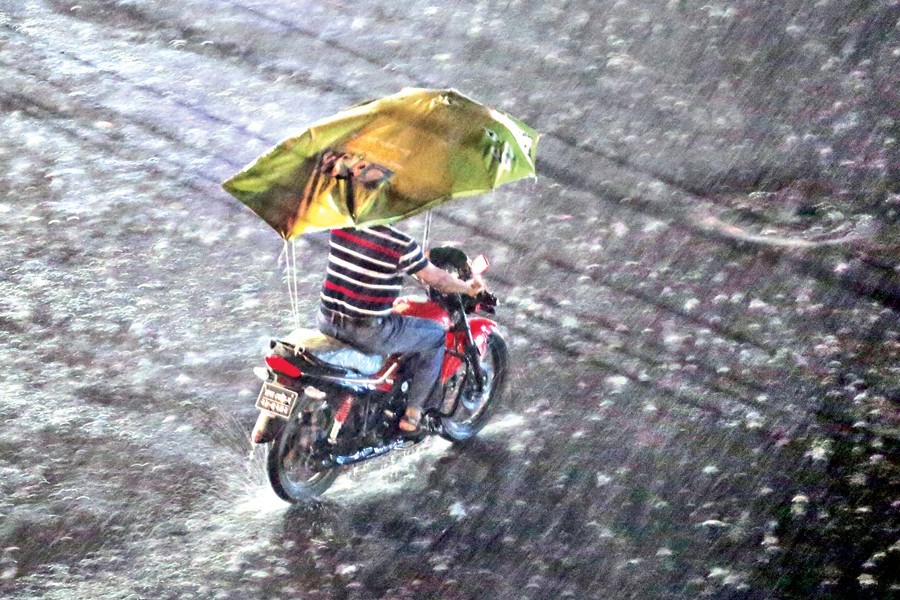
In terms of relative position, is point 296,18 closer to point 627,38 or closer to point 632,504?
point 627,38

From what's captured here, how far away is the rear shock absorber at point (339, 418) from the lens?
631 cm

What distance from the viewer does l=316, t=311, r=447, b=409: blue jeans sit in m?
6.07

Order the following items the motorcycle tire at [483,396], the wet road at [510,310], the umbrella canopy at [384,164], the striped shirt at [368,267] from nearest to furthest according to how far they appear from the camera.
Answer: the umbrella canopy at [384,164] < the striped shirt at [368,267] < the wet road at [510,310] < the motorcycle tire at [483,396]

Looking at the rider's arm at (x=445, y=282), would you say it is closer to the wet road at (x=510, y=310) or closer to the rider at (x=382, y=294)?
the rider at (x=382, y=294)

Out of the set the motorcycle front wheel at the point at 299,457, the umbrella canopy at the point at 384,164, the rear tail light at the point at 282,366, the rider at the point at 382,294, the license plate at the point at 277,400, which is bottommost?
the motorcycle front wheel at the point at 299,457

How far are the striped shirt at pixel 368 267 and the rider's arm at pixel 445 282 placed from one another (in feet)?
0.36

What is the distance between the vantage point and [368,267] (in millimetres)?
5844

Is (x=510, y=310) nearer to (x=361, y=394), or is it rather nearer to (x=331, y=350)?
(x=361, y=394)

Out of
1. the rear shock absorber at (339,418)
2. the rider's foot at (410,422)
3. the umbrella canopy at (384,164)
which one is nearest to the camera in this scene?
the umbrella canopy at (384,164)

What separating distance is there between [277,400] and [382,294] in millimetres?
759

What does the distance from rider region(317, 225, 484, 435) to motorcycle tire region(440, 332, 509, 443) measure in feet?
1.71

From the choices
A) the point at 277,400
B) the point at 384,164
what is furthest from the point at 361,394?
the point at 384,164

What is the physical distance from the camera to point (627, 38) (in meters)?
12.2

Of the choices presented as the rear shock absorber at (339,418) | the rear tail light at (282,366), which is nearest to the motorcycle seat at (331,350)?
the rear tail light at (282,366)
